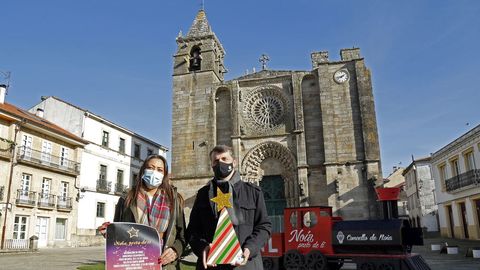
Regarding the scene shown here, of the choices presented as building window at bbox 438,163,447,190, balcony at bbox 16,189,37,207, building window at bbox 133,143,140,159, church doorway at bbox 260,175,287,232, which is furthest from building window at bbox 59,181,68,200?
building window at bbox 438,163,447,190

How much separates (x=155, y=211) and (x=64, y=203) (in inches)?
901

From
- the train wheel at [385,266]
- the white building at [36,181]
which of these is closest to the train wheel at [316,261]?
the train wheel at [385,266]

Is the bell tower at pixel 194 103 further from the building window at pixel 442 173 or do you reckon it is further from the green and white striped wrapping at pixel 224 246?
the green and white striped wrapping at pixel 224 246

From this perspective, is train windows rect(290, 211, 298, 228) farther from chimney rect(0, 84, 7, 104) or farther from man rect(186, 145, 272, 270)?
chimney rect(0, 84, 7, 104)

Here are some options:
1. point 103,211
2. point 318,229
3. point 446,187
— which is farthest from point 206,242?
point 103,211

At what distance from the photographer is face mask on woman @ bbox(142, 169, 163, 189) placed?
3314 mm

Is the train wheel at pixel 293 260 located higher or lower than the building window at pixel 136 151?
lower

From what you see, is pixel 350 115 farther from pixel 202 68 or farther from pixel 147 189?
pixel 147 189

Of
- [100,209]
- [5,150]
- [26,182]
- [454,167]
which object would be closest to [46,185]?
[26,182]

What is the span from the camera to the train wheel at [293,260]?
31.9ft

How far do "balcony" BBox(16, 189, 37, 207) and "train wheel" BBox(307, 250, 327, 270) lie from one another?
17174 millimetres

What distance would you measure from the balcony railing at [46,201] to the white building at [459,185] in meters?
23.0

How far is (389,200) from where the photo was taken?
9211 millimetres

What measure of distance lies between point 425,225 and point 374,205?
15897 mm
